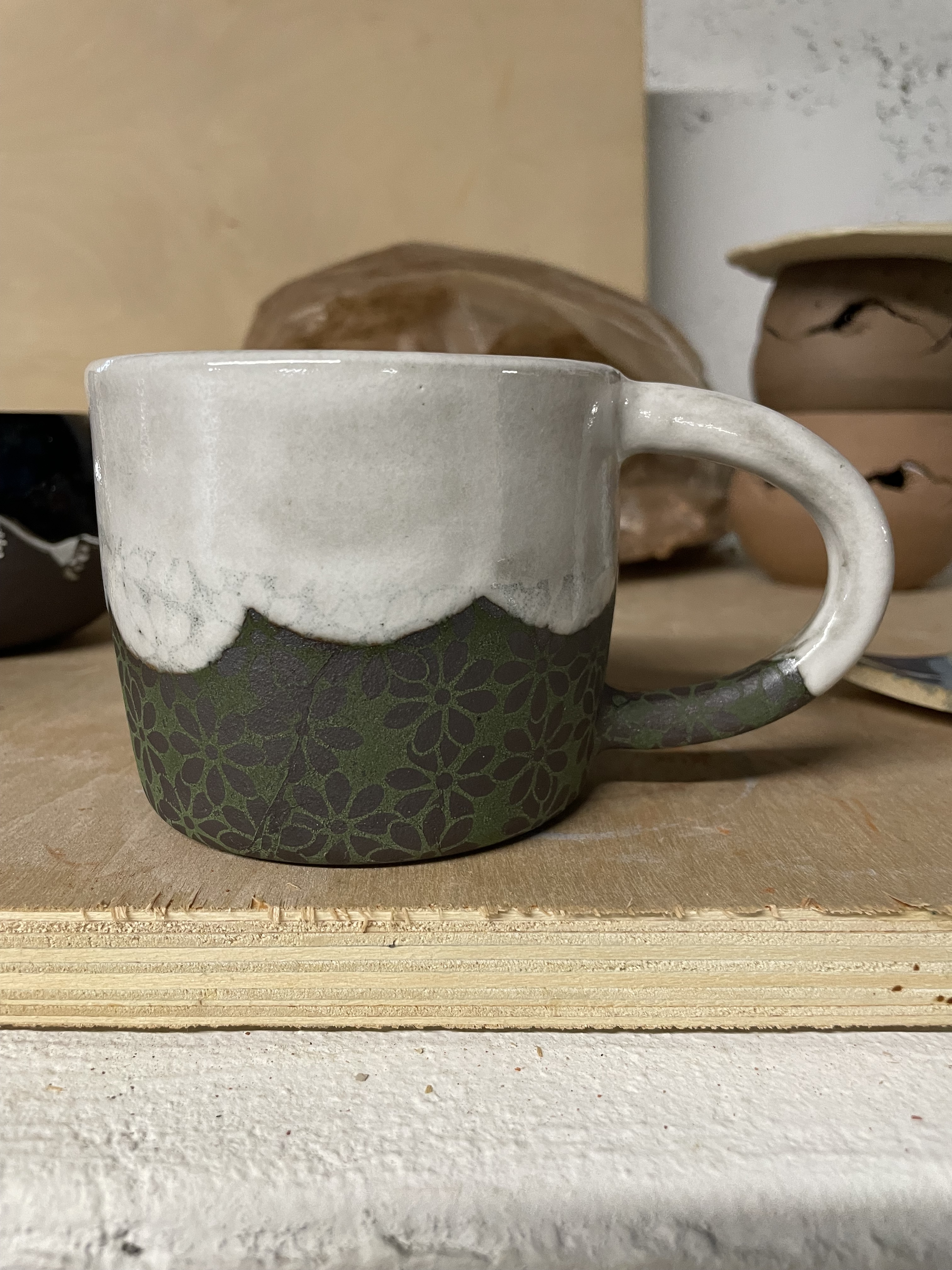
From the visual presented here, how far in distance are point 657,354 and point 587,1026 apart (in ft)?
2.45

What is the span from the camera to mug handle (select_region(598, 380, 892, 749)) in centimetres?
33

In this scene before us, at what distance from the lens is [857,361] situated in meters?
0.81

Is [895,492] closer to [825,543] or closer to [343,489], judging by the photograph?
[825,543]

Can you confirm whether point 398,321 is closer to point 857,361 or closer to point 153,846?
point 857,361

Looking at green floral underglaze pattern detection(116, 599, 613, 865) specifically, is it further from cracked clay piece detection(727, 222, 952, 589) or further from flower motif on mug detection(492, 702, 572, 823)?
cracked clay piece detection(727, 222, 952, 589)

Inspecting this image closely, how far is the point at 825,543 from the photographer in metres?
0.36

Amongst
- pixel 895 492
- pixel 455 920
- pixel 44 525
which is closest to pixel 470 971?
pixel 455 920

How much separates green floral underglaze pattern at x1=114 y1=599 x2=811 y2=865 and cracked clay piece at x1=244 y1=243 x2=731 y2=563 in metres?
0.60

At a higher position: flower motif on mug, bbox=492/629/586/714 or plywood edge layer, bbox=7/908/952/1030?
flower motif on mug, bbox=492/629/586/714

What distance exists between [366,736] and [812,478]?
0.17m

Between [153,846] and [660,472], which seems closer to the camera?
[153,846]

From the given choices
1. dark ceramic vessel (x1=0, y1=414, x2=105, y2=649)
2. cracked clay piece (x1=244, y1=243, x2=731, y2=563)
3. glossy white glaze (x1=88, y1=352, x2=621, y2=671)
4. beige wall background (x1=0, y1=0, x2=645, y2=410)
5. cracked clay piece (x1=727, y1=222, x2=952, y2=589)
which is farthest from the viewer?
beige wall background (x1=0, y1=0, x2=645, y2=410)

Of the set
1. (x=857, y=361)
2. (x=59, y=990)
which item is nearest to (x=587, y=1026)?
(x=59, y=990)

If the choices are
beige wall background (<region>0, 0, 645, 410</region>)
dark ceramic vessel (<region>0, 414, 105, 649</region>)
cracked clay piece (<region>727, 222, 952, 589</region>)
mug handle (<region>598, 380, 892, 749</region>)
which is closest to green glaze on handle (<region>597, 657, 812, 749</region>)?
mug handle (<region>598, 380, 892, 749</region>)
